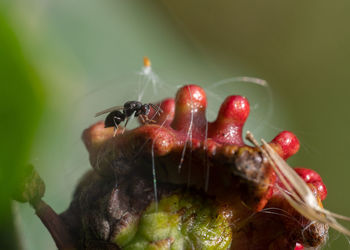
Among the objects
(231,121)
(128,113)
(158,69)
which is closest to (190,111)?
(231,121)

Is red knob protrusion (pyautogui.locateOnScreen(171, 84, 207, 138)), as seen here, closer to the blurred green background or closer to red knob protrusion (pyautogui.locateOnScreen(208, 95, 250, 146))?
red knob protrusion (pyautogui.locateOnScreen(208, 95, 250, 146))

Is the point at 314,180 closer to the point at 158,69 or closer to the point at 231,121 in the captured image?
the point at 231,121

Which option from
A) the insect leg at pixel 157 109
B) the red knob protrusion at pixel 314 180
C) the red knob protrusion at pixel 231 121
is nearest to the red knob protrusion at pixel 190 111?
the red knob protrusion at pixel 231 121

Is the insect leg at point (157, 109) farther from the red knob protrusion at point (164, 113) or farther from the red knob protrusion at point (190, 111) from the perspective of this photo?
the red knob protrusion at point (190, 111)

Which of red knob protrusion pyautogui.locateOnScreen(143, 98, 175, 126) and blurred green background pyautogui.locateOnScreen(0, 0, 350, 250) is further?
red knob protrusion pyautogui.locateOnScreen(143, 98, 175, 126)

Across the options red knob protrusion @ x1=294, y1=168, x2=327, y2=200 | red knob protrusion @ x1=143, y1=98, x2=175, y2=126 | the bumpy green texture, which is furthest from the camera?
red knob protrusion @ x1=143, y1=98, x2=175, y2=126

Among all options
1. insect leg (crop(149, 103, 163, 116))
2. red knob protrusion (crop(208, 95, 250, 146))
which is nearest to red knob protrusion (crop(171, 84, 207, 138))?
red knob protrusion (crop(208, 95, 250, 146))
